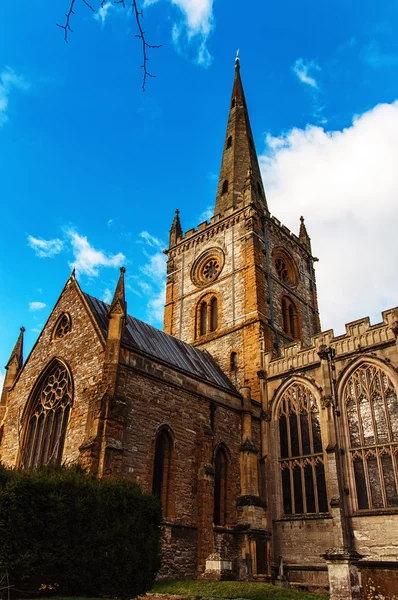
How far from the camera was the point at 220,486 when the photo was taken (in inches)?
771

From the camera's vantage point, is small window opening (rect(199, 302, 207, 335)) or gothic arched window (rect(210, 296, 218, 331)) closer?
gothic arched window (rect(210, 296, 218, 331))

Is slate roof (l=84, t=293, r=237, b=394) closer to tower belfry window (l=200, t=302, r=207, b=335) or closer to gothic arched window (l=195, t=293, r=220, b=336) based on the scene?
gothic arched window (l=195, t=293, r=220, b=336)

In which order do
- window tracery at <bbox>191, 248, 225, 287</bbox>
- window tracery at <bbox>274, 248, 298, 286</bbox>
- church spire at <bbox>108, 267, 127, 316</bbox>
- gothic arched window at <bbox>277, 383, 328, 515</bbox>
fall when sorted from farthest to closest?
window tracery at <bbox>274, 248, 298, 286</bbox>, window tracery at <bbox>191, 248, 225, 287</bbox>, gothic arched window at <bbox>277, 383, 328, 515</bbox>, church spire at <bbox>108, 267, 127, 316</bbox>

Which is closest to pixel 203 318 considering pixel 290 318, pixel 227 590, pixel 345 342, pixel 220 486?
pixel 290 318

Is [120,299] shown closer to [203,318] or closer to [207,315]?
[207,315]

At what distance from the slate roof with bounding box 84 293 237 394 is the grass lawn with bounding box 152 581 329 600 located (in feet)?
24.9

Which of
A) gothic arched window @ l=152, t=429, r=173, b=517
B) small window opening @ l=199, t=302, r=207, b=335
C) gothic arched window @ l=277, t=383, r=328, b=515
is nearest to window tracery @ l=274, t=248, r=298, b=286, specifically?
small window opening @ l=199, t=302, r=207, b=335

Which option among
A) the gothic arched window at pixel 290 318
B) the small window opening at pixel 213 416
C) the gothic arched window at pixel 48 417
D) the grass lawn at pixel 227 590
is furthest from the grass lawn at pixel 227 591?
the gothic arched window at pixel 290 318

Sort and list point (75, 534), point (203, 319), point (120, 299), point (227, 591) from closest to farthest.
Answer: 1. point (75, 534)
2. point (227, 591)
3. point (120, 299)
4. point (203, 319)

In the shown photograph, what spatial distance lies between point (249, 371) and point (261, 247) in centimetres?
842

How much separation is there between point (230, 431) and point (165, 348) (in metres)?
4.78

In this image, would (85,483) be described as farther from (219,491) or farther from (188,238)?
(188,238)

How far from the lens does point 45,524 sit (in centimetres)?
1059

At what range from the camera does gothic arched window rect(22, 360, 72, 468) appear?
60.0ft
